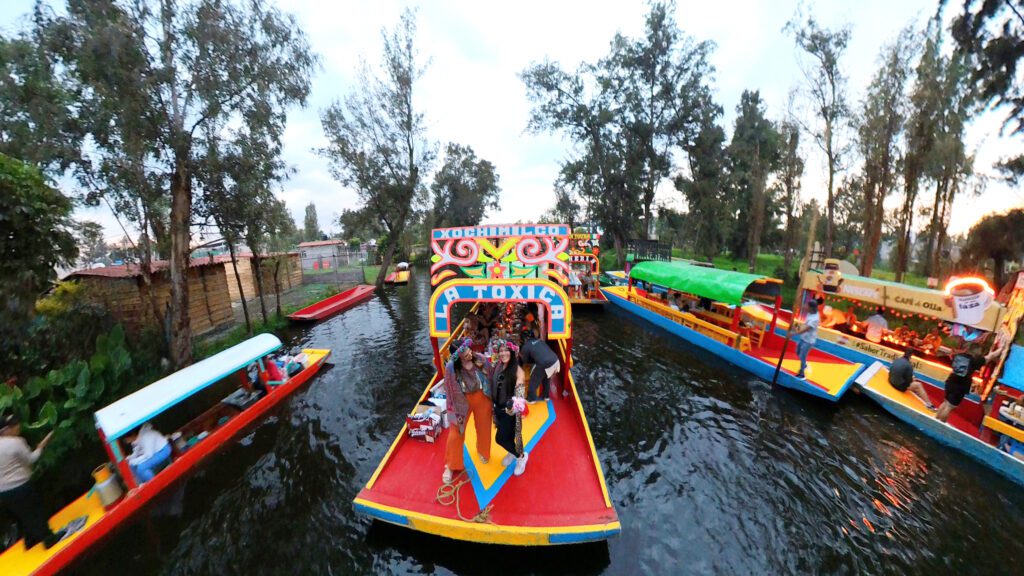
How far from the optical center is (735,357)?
11625 mm

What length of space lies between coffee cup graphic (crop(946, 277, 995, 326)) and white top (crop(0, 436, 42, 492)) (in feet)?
57.6

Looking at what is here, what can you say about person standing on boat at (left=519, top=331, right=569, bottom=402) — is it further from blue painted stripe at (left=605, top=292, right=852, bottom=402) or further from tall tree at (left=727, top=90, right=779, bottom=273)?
tall tree at (left=727, top=90, right=779, bottom=273)

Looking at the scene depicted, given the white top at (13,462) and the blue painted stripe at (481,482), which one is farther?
the blue painted stripe at (481,482)

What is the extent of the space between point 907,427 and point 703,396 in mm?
4108

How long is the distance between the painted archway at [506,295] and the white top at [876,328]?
455 inches

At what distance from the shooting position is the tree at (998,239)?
16.3 metres

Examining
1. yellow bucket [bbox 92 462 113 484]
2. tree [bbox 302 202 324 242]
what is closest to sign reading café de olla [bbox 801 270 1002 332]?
yellow bucket [bbox 92 462 113 484]

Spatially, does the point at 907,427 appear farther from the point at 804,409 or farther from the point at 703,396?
the point at 703,396

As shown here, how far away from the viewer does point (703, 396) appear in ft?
32.7

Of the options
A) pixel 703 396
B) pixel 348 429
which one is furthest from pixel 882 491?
pixel 348 429

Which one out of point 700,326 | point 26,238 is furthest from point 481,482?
point 700,326

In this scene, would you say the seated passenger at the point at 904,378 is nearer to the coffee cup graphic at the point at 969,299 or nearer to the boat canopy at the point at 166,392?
the coffee cup graphic at the point at 969,299

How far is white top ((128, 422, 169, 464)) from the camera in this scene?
612 centimetres

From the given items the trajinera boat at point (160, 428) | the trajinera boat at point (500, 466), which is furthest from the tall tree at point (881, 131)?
the trajinera boat at point (160, 428)
